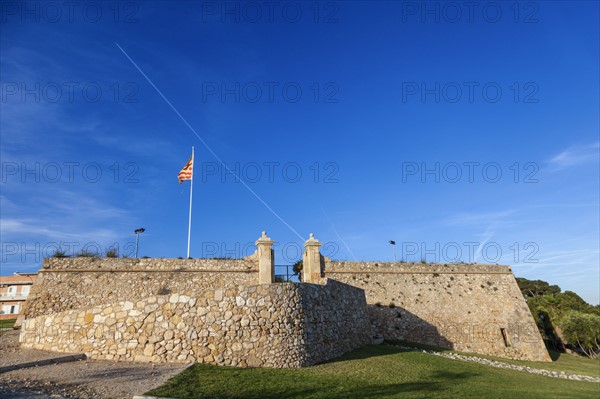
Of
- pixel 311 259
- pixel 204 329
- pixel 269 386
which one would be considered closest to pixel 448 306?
pixel 311 259

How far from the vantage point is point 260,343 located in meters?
11.6

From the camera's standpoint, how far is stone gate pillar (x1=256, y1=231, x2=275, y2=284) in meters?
22.8

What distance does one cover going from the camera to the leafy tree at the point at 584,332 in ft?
102

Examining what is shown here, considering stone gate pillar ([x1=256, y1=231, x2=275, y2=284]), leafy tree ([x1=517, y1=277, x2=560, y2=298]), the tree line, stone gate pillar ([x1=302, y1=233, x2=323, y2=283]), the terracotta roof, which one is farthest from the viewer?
the terracotta roof

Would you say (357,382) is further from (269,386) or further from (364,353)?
(364,353)

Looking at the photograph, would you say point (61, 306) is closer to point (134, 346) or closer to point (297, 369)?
point (134, 346)

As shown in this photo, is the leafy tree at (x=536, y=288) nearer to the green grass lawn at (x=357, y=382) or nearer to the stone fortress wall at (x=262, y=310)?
the stone fortress wall at (x=262, y=310)

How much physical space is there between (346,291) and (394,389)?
6941 millimetres

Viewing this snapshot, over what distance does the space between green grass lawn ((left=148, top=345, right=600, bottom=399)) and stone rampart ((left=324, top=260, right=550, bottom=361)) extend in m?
11.9

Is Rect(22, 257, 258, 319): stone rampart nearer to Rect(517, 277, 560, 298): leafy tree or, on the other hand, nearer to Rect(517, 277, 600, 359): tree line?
Rect(517, 277, 600, 359): tree line

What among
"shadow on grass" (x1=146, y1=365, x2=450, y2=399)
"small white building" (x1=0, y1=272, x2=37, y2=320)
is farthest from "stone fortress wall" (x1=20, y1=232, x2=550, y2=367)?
"small white building" (x1=0, y1=272, x2=37, y2=320)

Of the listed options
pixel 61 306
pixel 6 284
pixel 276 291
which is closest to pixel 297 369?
pixel 276 291

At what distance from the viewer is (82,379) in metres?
9.09

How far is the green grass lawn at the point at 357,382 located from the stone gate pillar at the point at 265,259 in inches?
390
